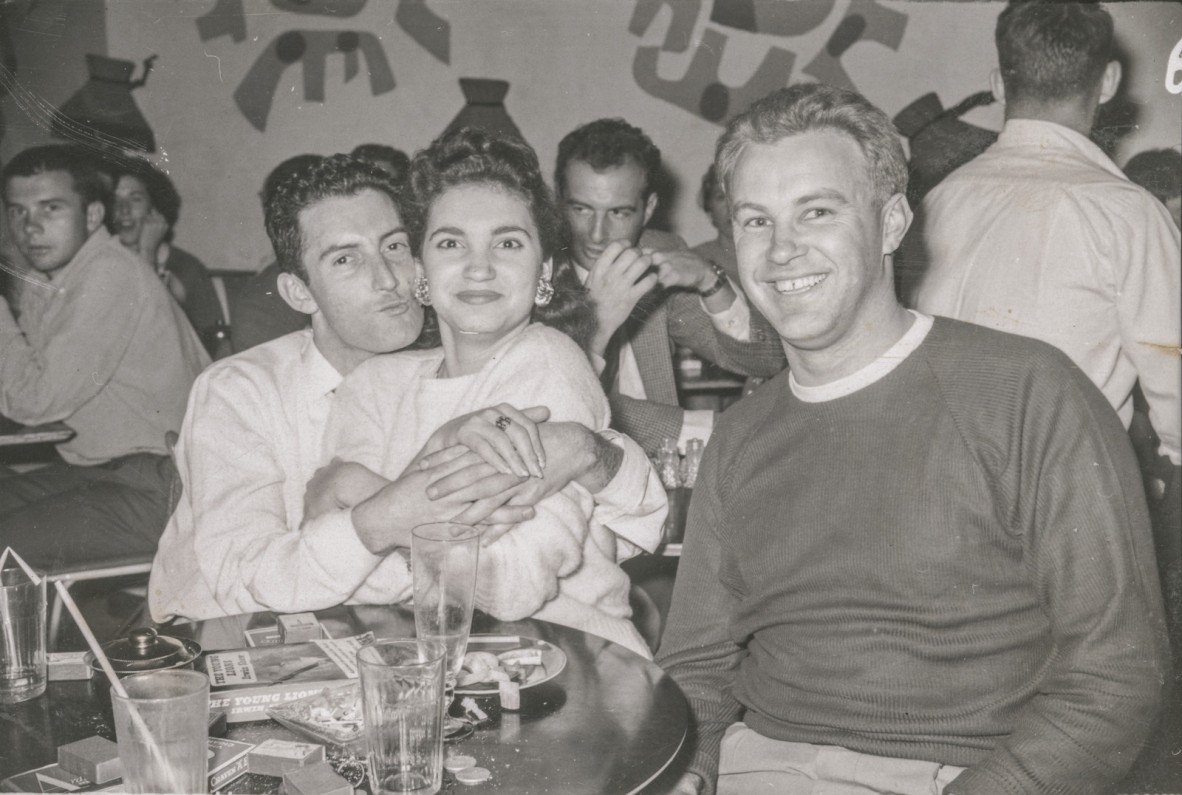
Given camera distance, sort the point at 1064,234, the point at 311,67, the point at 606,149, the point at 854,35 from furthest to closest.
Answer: the point at 854,35, the point at 311,67, the point at 606,149, the point at 1064,234

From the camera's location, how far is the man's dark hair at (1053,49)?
2434 mm

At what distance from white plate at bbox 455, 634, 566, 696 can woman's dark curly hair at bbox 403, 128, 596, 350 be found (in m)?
0.78

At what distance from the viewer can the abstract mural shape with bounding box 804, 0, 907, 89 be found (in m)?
4.48

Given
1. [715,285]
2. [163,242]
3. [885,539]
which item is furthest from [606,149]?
[163,242]

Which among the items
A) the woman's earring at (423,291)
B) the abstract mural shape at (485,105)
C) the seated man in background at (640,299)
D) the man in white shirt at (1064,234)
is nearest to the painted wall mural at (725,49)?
the abstract mural shape at (485,105)

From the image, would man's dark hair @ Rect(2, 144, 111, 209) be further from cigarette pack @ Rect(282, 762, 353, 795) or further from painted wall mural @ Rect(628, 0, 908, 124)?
cigarette pack @ Rect(282, 762, 353, 795)

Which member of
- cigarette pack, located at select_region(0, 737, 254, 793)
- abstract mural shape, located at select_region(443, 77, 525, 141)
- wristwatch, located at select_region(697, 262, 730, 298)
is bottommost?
cigarette pack, located at select_region(0, 737, 254, 793)

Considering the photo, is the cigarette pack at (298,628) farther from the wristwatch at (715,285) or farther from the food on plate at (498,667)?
the wristwatch at (715,285)

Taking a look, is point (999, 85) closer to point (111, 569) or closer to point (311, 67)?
point (111, 569)

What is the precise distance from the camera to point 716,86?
5012mm

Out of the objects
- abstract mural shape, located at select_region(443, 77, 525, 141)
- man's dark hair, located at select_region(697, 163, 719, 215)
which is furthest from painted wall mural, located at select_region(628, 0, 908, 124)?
abstract mural shape, located at select_region(443, 77, 525, 141)

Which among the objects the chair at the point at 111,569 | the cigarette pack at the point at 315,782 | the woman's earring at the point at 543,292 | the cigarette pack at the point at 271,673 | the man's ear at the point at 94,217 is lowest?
A: the chair at the point at 111,569

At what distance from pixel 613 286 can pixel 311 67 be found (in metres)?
2.38

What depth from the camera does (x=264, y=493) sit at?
6.66 feet
